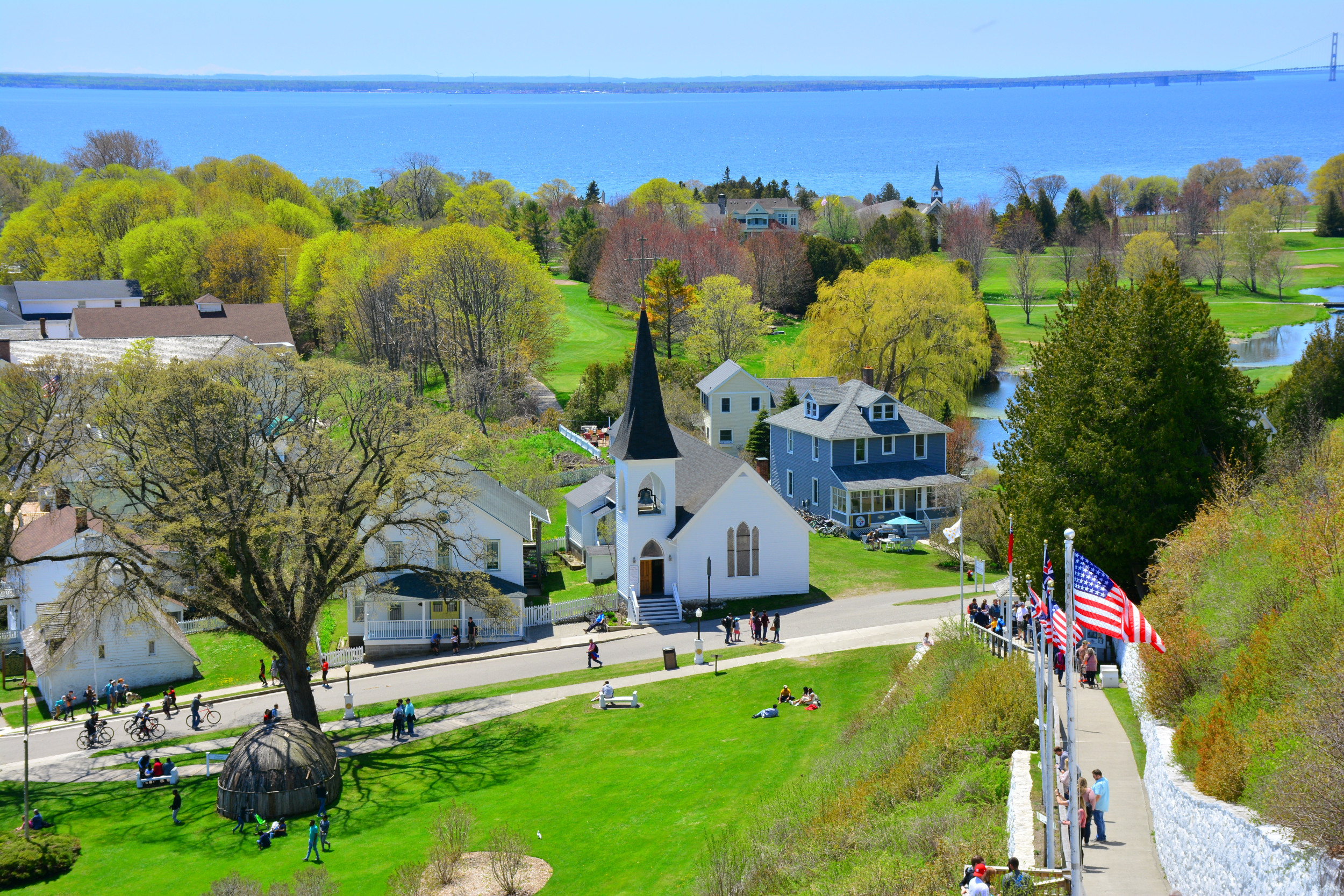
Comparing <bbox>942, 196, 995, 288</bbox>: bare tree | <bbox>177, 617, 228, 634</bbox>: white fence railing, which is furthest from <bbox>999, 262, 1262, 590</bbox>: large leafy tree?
<bbox>942, 196, 995, 288</bbox>: bare tree

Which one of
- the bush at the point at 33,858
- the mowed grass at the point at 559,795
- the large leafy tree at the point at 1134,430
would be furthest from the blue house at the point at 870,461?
the bush at the point at 33,858

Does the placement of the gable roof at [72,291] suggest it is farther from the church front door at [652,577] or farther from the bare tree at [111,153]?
the church front door at [652,577]

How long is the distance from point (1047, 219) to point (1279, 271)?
3802 cm

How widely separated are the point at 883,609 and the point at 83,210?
107210mm

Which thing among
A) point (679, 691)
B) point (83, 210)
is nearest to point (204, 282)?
point (83, 210)

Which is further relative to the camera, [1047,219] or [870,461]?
[1047,219]

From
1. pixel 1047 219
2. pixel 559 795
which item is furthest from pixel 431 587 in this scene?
pixel 1047 219

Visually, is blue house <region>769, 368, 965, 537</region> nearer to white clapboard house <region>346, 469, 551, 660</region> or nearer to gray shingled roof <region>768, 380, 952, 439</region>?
gray shingled roof <region>768, 380, 952, 439</region>

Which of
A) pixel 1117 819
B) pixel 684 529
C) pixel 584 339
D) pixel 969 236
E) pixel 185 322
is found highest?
pixel 969 236

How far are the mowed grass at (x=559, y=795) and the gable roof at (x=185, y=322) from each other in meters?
65.2

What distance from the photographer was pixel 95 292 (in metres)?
110

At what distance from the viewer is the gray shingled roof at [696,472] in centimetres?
4903

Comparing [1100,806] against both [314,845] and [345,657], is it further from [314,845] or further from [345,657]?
[345,657]

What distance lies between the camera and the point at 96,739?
37.1 metres
